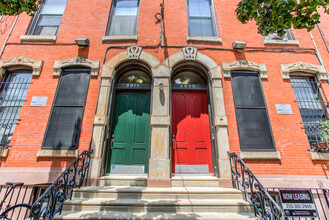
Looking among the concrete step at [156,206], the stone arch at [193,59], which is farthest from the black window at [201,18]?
the concrete step at [156,206]

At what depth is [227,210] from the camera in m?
3.51

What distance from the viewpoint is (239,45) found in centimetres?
594

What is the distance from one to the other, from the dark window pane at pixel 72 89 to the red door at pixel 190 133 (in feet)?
10.6

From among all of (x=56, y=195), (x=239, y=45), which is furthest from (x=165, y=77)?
(x=56, y=195)

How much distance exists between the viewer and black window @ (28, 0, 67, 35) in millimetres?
6684

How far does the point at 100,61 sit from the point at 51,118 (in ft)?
8.40

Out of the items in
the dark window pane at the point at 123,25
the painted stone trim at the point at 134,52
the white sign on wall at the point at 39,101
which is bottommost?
the white sign on wall at the point at 39,101

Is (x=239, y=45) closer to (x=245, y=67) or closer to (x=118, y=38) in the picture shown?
(x=245, y=67)

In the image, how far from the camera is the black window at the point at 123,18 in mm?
6594

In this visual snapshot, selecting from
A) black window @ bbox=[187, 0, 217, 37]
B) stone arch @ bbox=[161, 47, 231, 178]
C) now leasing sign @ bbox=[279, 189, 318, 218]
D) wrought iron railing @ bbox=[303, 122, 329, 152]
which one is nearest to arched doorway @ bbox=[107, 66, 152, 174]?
stone arch @ bbox=[161, 47, 231, 178]

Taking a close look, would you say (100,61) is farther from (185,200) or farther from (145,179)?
(185,200)

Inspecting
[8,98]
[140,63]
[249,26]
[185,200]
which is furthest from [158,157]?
[249,26]

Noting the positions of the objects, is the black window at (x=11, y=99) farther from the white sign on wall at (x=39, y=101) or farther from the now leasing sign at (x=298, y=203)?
the now leasing sign at (x=298, y=203)

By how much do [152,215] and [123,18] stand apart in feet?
23.9
